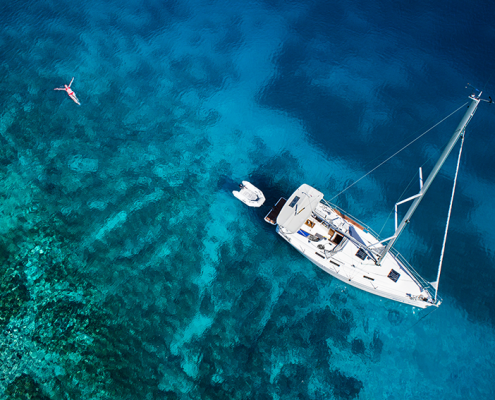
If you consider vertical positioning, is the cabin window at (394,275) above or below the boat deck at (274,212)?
above

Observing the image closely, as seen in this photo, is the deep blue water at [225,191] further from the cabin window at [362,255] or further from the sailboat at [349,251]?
the cabin window at [362,255]

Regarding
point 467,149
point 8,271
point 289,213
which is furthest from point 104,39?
point 467,149

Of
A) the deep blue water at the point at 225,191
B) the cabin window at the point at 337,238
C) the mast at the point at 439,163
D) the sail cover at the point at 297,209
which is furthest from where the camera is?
the cabin window at the point at 337,238

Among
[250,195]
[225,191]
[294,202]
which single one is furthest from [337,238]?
[225,191]

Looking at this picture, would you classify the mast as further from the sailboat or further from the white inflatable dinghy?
the white inflatable dinghy

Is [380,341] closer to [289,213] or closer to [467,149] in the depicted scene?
[289,213]

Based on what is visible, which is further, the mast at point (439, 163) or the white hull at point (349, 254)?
the white hull at point (349, 254)

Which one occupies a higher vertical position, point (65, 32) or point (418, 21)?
point (418, 21)

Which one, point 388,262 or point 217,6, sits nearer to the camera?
point 388,262

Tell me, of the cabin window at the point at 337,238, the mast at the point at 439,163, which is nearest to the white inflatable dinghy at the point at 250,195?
the cabin window at the point at 337,238
